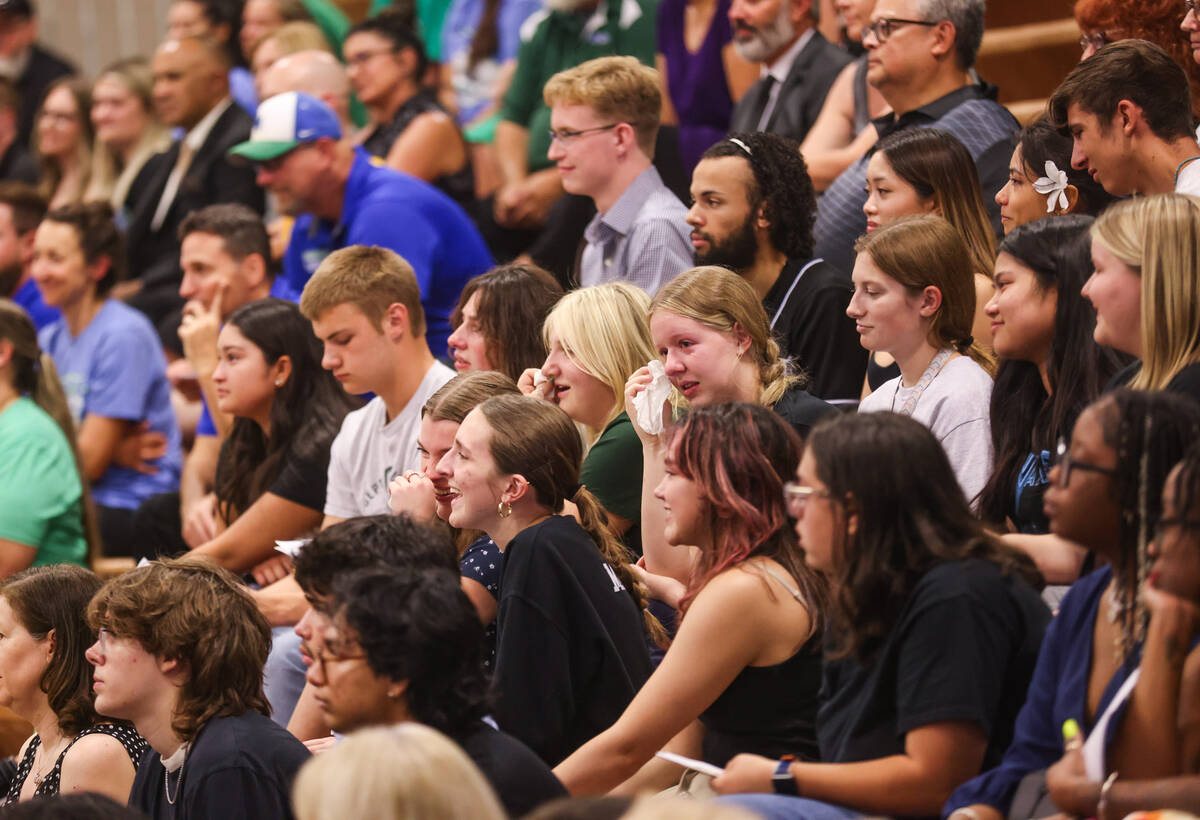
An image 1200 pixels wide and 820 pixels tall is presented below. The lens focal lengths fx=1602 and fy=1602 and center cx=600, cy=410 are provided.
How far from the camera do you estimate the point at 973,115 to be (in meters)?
4.41

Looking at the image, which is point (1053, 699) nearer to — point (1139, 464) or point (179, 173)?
point (1139, 464)

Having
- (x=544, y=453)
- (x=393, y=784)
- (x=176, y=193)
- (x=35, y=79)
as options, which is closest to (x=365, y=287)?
(x=544, y=453)

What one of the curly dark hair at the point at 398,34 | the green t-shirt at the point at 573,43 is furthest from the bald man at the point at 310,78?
the green t-shirt at the point at 573,43

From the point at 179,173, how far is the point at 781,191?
379cm

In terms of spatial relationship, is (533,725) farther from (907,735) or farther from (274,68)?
(274,68)

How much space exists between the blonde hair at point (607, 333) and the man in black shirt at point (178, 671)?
3.36ft

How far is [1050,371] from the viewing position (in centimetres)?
312

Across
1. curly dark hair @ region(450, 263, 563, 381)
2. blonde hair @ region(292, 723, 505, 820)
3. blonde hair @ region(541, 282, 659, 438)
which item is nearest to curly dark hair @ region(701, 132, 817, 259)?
blonde hair @ region(541, 282, 659, 438)

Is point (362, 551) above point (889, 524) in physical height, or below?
below

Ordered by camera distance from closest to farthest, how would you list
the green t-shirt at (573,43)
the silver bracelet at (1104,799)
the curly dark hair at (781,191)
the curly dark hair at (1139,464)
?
1. the silver bracelet at (1104,799)
2. the curly dark hair at (1139,464)
3. the curly dark hair at (781,191)
4. the green t-shirt at (573,43)

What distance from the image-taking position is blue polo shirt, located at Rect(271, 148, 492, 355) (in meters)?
5.21

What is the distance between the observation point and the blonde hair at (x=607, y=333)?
12.3 feet

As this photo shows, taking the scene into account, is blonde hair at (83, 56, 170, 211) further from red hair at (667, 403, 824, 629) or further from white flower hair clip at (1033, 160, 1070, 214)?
red hair at (667, 403, 824, 629)

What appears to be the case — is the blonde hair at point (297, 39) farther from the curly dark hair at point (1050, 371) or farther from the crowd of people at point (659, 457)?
the curly dark hair at point (1050, 371)
